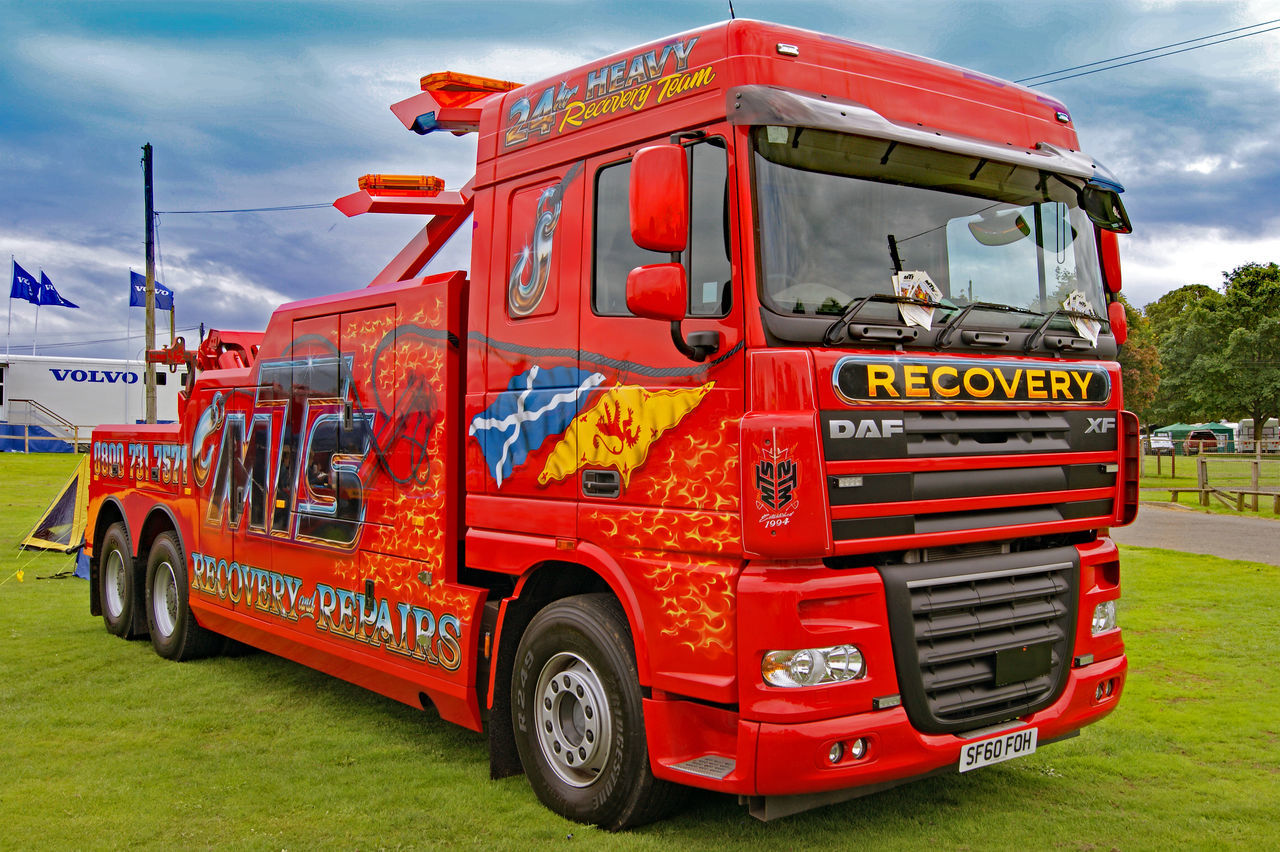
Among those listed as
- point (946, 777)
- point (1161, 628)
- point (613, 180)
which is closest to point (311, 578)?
point (613, 180)

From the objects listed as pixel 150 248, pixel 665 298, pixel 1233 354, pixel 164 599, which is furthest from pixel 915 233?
pixel 1233 354

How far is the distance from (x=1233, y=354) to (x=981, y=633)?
4813cm

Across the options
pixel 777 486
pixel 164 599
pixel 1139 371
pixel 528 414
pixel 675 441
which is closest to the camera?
pixel 777 486

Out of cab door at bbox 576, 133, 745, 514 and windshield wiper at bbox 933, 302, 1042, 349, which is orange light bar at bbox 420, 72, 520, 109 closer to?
A: cab door at bbox 576, 133, 745, 514

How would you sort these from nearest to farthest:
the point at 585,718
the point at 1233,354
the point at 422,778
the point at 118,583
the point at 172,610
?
1. the point at 585,718
2. the point at 422,778
3. the point at 172,610
4. the point at 118,583
5. the point at 1233,354

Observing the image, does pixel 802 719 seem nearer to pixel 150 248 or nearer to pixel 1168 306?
pixel 150 248

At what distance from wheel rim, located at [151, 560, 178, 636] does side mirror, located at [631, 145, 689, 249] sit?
6.53m

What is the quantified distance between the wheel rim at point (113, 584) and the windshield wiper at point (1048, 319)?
825cm

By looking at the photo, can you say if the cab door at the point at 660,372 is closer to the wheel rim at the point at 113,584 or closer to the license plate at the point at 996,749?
the license plate at the point at 996,749

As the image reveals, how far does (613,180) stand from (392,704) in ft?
13.8

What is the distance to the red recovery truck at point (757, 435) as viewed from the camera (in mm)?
4105

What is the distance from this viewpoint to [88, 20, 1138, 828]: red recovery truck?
4.11m

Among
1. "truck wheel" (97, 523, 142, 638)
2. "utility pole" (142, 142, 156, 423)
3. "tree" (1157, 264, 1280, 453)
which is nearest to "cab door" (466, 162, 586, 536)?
"truck wheel" (97, 523, 142, 638)

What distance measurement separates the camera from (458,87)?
6.65 m
